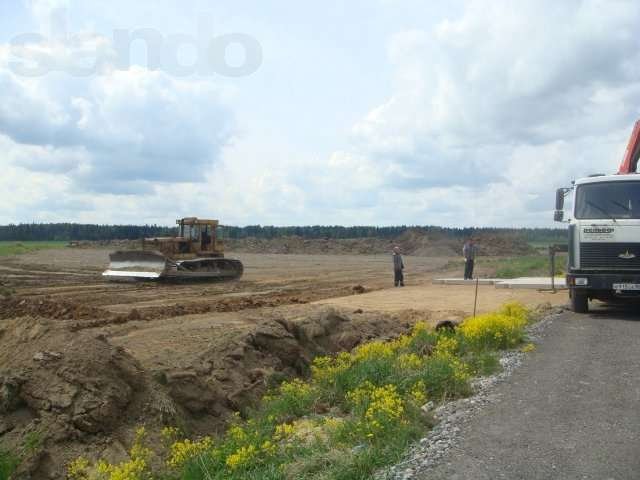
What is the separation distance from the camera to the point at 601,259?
530 inches

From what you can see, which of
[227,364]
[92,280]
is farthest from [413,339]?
[92,280]

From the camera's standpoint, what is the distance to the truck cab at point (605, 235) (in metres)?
13.2

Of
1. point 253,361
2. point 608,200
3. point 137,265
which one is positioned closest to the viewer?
point 253,361

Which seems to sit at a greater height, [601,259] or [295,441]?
[601,259]

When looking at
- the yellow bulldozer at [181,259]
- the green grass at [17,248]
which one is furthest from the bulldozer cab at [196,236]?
the green grass at [17,248]

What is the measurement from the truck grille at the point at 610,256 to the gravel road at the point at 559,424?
381 centimetres

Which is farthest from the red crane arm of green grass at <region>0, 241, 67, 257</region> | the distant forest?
the distant forest

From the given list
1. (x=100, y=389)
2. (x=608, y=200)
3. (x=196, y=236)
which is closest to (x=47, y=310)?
(x=100, y=389)

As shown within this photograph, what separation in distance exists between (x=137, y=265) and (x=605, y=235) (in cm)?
1688

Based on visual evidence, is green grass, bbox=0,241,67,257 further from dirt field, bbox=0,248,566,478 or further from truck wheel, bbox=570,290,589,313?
truck wheel, bbox=570,290,589,313

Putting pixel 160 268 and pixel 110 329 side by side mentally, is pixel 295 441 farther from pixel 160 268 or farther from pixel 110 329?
pixel 160 268

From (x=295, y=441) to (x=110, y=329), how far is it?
7.62 meters

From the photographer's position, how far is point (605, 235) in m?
13.4

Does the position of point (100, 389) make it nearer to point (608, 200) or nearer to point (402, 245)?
point (608, 200)
